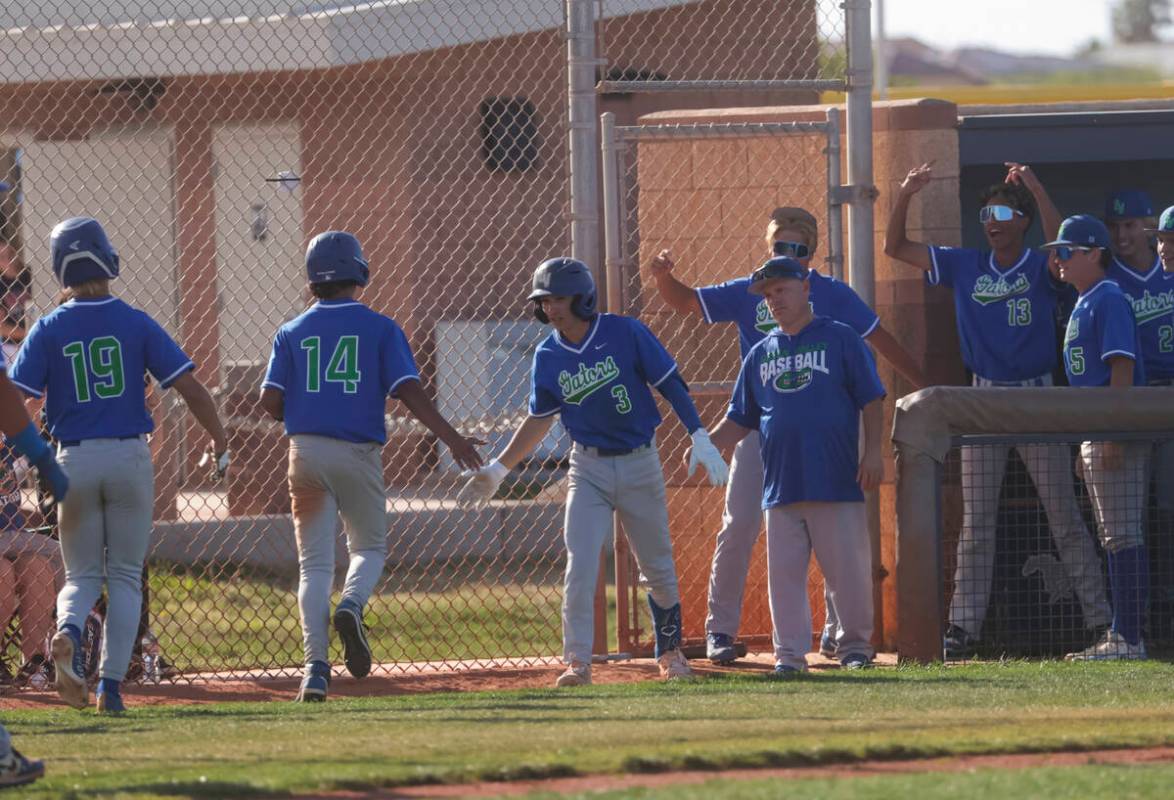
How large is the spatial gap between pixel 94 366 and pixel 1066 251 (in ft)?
12.8

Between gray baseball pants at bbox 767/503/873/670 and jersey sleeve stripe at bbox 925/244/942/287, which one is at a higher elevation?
jersey sleeve stripe at bbox 925/244/942/287

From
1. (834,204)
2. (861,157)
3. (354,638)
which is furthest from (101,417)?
(861,157)

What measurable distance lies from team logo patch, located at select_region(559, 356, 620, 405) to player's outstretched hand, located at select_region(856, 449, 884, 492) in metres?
1.05

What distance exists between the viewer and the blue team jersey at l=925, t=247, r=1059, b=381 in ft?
27.0

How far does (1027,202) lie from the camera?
8.37 meters

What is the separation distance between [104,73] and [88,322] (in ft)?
22.3

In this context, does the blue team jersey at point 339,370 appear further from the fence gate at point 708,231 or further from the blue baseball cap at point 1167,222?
the blue baseball cap at point 1167,222

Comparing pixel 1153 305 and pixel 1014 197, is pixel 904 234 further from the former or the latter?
pixel 1153 305

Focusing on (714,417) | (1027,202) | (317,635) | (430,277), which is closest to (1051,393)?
(1027,202)

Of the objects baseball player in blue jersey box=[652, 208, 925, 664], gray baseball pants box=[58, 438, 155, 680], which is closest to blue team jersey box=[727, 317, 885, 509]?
baseball player in blue jersey box=[652, 208, 925, 664]

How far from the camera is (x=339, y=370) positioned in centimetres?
716

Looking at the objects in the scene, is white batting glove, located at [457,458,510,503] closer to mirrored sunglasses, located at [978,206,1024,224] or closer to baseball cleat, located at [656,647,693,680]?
baseball cleat, located at [656,647,693,680]

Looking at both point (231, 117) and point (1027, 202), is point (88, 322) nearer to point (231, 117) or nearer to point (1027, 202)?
point (1027, 202)

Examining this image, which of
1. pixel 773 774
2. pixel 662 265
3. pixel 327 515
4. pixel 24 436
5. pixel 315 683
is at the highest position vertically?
pixel 662 265
